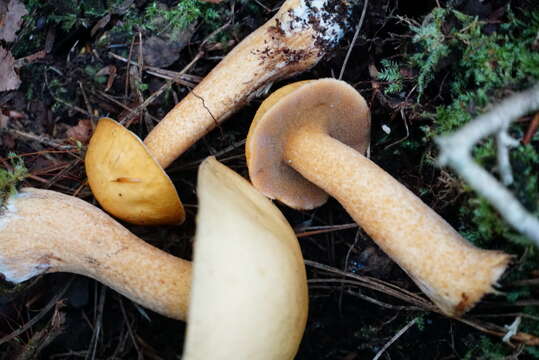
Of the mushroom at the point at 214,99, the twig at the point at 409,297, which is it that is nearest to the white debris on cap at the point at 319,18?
the mushroom at the point at 214,99

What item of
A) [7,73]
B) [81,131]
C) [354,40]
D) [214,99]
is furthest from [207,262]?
[7,73]

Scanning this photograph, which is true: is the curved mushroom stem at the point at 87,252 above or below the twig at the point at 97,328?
above

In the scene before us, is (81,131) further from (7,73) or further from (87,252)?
(87,252)

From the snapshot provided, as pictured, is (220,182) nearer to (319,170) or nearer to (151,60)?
(319,170)

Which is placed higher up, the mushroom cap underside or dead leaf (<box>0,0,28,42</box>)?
dead leaf (<box>0,0,28,42</box>)

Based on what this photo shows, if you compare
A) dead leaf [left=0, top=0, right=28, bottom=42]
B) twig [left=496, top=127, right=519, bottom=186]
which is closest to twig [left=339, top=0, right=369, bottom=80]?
twig [left=496, top=127, right=519, bottom=186]

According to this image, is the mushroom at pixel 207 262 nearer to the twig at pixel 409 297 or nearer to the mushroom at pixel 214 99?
the mushroom at pixel 214 99

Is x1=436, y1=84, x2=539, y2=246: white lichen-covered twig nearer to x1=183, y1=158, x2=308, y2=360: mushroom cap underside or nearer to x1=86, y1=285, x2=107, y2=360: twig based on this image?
x1=183, y1=158, x2=308, y2=360: mushroom cap underside
